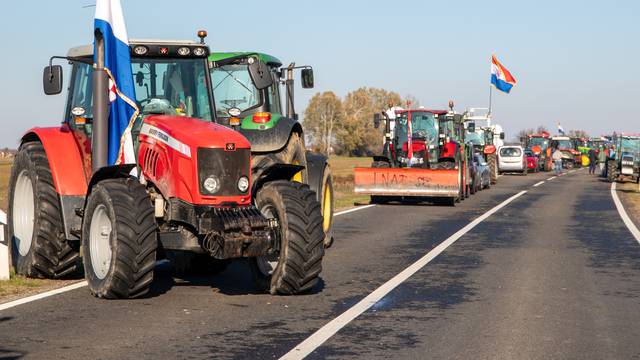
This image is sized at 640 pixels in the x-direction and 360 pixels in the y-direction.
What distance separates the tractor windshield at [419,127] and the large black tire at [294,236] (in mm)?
19169

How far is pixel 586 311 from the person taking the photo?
30.6 ft

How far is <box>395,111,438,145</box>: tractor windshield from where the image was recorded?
94.8 ft

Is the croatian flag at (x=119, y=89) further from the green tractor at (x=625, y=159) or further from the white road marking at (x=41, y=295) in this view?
the green tractor at (x=625, y=159)

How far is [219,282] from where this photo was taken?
435 inches

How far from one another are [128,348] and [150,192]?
292 cm

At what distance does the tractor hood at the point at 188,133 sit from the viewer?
366 inches

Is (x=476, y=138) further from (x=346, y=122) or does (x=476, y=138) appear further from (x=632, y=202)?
(x=346, y=122)

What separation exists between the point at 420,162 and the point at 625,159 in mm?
21193

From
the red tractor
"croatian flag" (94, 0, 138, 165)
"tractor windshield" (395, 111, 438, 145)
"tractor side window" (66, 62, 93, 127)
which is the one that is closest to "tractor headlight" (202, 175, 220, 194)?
the red tractor

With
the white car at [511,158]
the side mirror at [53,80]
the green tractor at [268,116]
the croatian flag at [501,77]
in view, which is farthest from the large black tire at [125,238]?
the white car at [511,158]

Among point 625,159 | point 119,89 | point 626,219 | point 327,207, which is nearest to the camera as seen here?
point 119,89

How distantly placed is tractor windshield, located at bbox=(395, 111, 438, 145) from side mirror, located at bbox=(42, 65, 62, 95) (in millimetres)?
18770

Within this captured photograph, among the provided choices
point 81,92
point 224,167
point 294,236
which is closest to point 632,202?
point 81,92

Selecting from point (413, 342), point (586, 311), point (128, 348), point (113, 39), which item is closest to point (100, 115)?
point (113, 39)
